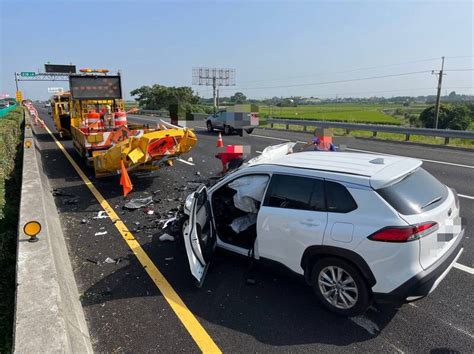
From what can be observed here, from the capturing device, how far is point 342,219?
335 centimetres

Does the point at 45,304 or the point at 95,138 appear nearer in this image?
the point at 45,304

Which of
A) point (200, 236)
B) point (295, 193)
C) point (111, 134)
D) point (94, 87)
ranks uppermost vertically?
point (94, 87)

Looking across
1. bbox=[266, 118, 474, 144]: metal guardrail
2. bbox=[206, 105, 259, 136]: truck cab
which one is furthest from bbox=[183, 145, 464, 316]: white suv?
bbox=[206, 105, 259, 136]: truck cab

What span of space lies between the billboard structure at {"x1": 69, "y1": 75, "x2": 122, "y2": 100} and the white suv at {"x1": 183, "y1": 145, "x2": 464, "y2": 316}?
30.2 feet

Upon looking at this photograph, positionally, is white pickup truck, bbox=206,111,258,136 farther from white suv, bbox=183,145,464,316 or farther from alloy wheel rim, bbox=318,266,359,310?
alloy wheel rim, bbox=318,266,359,310

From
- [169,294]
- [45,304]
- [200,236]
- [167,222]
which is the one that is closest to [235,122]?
[167,222]

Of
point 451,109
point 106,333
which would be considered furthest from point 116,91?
point 451,109

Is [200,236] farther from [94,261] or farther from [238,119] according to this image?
[238,119]

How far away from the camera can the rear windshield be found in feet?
10.6

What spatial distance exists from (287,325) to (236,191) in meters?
1.82

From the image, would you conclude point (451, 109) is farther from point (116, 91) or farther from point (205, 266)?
point (205, 266)

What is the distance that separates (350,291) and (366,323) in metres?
0.37

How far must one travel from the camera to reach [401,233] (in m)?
3.05

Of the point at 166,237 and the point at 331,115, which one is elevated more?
the point at 331,115
